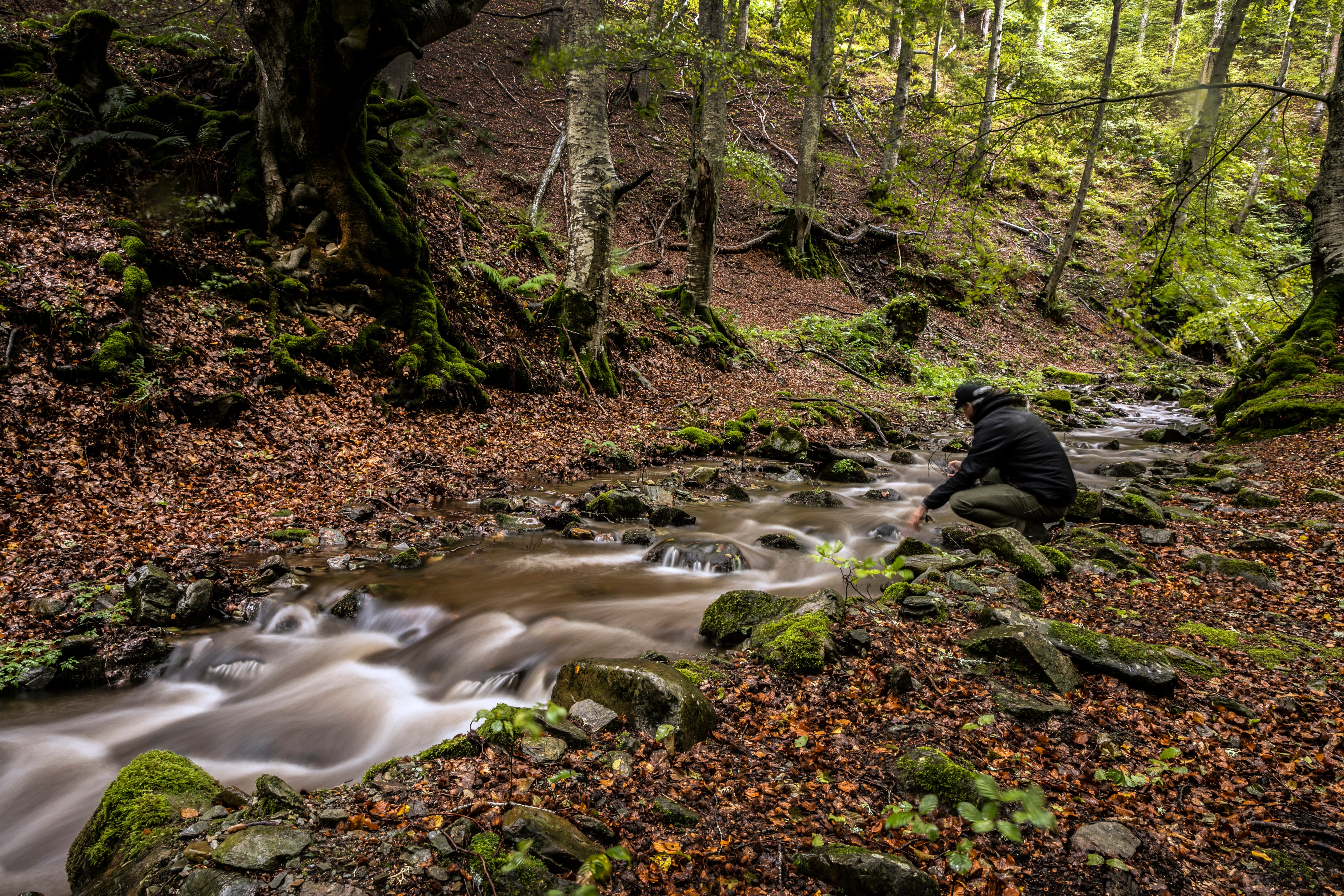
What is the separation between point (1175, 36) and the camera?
35625 millimetres

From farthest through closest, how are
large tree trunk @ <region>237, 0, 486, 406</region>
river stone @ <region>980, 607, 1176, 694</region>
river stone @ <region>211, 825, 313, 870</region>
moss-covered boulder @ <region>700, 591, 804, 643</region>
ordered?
1. large tree trunk @ <region>237, 0, 486, 406</region>
2. moss-covered boulder @ <region>700, 591, 804, 643</region>
3. river stone @ <region>980, 607, 1176, 694</region>
4. river stone @ <region>211, 825, 313, 870</region>

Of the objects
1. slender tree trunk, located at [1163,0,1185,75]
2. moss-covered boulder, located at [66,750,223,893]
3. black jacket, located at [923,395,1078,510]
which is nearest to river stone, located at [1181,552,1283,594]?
black jacket, located at [923,395,1078,510]

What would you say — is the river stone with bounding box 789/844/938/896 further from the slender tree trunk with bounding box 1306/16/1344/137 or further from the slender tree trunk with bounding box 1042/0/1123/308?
the slender tree trunk with bounding box 1306/16/1344/137

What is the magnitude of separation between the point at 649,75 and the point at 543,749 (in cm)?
1519

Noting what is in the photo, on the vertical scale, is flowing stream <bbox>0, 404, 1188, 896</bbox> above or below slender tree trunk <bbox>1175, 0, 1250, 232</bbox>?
below

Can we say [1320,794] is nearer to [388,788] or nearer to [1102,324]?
[388,788]

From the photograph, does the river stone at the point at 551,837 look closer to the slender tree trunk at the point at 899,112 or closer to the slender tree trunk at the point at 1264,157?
the slender tree trunk at the point at 899,112

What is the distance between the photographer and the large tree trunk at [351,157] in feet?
25.6

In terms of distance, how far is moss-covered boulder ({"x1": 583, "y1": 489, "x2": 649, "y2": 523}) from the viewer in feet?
24.7

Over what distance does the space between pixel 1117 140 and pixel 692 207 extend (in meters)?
8.01

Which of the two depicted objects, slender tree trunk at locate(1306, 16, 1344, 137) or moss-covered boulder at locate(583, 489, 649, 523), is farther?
slender tree trunk at locate(1306, 16, 1344, 137)

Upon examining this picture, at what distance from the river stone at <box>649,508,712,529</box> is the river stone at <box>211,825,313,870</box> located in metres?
5.36

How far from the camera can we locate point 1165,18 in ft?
129

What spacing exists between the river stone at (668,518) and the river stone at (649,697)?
407 centimetres
